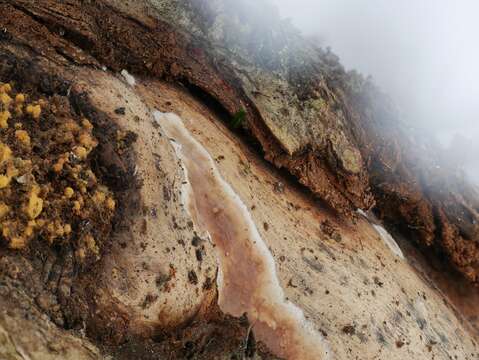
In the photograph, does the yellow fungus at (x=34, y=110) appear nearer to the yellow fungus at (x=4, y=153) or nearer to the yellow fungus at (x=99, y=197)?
the yellow fungus at (x=4, y=153)

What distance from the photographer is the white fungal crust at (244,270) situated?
5078 millimetres

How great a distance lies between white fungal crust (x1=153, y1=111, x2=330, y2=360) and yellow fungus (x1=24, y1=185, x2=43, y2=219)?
154 cm

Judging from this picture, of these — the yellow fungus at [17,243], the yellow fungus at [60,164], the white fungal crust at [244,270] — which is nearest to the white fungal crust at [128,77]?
the white fungal crust at [244,270]

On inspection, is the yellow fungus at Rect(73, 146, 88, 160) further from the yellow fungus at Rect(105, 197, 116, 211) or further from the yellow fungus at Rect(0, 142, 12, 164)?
the yellow fungus at Rect(0, 142, 12, 164)

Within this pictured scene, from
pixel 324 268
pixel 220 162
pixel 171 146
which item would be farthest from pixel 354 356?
pixel 171 146

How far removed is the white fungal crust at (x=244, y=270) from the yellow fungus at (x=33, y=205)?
5.05 ft

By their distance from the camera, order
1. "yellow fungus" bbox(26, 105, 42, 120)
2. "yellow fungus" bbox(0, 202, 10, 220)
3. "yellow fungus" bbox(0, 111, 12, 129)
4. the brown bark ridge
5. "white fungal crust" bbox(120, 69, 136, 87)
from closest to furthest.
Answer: "yellow fungus" bbox(0, 202, 10, 220), "yellow fungus" bbox(0, 111, 12, 129), the brown bark ridge, "yellow fungus" bbox(26, 105, 42, 120), "white fungal crust" bbox(120, 69, 136, 87)

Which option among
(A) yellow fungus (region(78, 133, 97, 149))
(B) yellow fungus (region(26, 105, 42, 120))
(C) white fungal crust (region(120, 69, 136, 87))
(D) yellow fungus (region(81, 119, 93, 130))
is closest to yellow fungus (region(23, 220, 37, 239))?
(A) yellow fungus (region(78, 133, 97, 149))

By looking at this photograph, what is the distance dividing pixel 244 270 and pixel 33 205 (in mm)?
2171

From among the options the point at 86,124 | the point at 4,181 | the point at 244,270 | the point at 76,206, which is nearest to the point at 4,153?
the point at 4,181

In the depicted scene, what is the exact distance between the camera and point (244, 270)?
5172 millimetres

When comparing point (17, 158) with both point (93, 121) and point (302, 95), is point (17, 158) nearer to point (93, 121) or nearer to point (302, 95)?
point (93, 121)

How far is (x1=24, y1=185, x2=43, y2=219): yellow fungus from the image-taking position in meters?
3.73

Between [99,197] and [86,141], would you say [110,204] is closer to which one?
[99,197]
